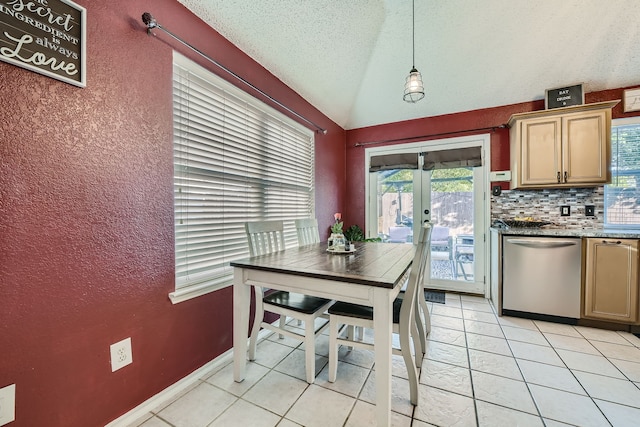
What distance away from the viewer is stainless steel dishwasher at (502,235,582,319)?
98.5 inches

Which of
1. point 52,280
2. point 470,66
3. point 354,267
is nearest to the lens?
point 52,280

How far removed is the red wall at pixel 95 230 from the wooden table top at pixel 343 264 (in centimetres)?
58

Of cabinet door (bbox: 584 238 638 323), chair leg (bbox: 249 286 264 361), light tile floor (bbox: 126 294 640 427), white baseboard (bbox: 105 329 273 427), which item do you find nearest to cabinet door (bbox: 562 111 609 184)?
Answer: cabinet door (bbox: 584 238 638 323)

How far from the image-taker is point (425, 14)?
97.5 inches

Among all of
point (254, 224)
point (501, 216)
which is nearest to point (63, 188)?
point (254, 224)

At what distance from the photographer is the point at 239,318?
5.58 ft

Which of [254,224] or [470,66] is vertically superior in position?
[470,66]

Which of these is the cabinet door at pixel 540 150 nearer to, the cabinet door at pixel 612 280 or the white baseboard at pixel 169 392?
the cabinet door at pixel 612 280

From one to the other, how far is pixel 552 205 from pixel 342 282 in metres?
3.17

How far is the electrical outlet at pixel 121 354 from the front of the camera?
1360 millimetres

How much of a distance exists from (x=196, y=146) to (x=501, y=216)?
3.52 meters

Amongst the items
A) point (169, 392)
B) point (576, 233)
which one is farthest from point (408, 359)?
point (576, 233)

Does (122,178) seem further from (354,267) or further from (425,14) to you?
(425,14)

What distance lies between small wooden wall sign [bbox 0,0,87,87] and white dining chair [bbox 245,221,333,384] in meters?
1.22
